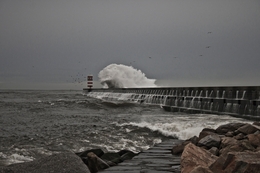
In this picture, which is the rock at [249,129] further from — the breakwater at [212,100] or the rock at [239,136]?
the breakwater at [212,100]

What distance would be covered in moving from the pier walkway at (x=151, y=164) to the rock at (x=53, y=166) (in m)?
0.86

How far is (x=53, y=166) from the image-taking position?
393 cm

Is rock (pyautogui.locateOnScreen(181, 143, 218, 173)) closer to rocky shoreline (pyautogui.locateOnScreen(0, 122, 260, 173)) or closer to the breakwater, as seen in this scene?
rocky shoreline (pyautogui.locateOnScreen(0, 122, 260, 173))

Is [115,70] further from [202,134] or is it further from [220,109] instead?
[202,134]

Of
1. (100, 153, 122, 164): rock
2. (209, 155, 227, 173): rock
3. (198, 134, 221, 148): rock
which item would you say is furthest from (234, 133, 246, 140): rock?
(209, 155, 227, 173): rock

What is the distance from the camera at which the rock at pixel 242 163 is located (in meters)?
3.34

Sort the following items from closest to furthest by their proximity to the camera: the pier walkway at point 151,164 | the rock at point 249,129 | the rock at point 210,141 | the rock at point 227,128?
the pier walkway at point 151,164 → the rock at point 210,141 → the rock at point 249,129 → the rock at point 227,128

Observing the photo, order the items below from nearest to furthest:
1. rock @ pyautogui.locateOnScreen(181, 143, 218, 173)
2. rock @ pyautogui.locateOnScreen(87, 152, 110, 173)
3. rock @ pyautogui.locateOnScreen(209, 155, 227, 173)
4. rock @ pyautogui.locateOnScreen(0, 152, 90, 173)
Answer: rock @ pyautogui.locateOnScreen(209, 155, 227, 173) < rock @ pyautogui.locateOnScreen(0, 152, 90, 173) < rock @ pyautogui.locateOnScreen(181, 143, 218, 173) < rock @ pyautogui.locateOnScreen(87, 152, 110, 173)

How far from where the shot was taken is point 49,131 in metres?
12.1

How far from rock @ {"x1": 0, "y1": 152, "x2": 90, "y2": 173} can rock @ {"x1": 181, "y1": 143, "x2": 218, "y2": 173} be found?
1.18 metres

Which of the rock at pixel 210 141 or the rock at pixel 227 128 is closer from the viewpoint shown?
the rock at pixel 210 141

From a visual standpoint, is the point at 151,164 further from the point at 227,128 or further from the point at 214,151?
the point at 227,128

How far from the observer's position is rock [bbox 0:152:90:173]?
151 inches

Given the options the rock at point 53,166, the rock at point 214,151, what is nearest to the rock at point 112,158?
the rock at point 214,151
